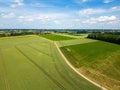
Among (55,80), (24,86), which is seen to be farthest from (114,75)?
(24,86)

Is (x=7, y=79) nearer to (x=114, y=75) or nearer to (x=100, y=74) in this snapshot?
(x=100, y=74)

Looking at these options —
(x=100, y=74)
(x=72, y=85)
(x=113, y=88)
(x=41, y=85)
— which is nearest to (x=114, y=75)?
(x=100, y=74)

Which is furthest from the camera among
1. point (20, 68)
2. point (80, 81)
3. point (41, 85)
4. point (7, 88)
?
point (20, 68)

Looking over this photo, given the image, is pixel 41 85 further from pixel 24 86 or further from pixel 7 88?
pixel 7 88

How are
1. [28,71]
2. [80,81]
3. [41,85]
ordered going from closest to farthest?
[41,85] → [80,81] → [28,71]

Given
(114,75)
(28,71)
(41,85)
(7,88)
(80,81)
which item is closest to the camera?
(7,88)

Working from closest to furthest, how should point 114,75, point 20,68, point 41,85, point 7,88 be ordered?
point 7,88 < point 41,85 < point 114,75 < point 20,68

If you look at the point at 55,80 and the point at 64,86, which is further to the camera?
the point at 55,80

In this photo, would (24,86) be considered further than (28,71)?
No
